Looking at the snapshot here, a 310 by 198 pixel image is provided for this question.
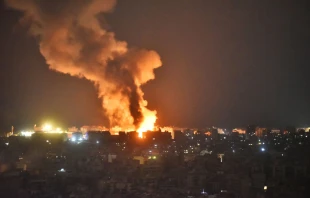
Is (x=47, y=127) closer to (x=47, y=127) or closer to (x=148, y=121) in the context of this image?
(x=47, y=127)

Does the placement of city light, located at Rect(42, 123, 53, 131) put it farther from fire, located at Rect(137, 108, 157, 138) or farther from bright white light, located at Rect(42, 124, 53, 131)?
fire, located at Rect(137, 108, 157, 138)

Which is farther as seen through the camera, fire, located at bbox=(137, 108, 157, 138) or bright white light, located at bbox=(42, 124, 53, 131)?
bright white light, located at bbox=(42, 124, 53, 131)

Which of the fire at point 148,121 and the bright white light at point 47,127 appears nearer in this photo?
the fire at point 148,121

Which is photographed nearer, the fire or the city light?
the fire

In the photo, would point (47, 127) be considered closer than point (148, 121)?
No

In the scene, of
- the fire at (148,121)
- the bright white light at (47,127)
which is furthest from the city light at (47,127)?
the fire at (148,121)

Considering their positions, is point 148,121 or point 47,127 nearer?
point 148,121

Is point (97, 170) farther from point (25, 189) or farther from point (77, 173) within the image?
point (25, 189)

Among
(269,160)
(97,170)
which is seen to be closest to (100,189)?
(97,170)

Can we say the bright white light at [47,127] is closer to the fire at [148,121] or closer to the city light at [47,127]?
the city light at [47,127]

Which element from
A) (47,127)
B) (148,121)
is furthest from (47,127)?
(148,121)

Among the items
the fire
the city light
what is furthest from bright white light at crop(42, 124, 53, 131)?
the fire
